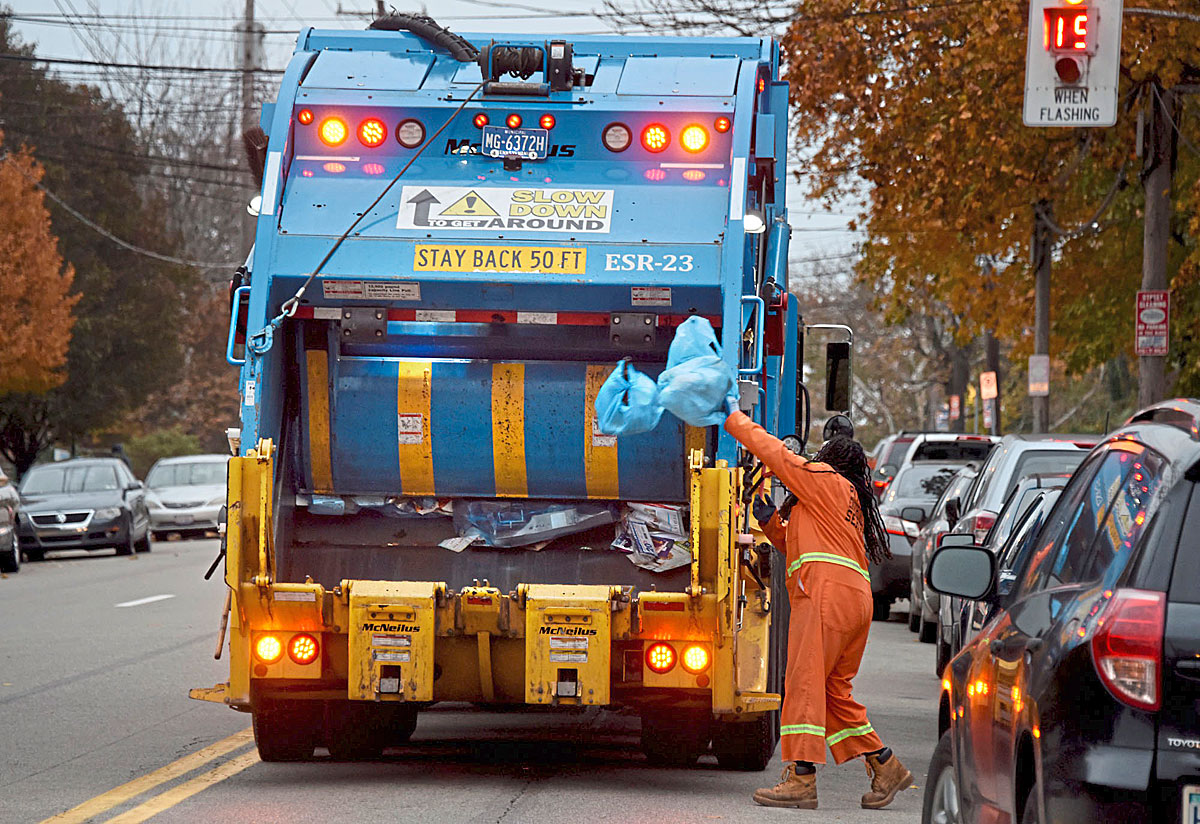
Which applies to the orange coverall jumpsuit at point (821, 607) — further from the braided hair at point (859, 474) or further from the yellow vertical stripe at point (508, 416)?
the yellow vertical stripe at point (508, 416)

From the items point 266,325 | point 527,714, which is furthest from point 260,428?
point 527,714

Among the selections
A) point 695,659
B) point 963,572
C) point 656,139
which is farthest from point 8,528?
point 963,572

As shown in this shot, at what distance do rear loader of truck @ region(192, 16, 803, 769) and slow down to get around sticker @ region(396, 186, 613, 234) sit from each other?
0.5 inches

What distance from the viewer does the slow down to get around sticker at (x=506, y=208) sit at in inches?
317

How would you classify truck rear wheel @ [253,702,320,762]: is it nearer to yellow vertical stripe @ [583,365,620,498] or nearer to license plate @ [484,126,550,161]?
yellow vertical stripe @ [583,365,620,498]

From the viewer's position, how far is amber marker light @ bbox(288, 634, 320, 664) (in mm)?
7734

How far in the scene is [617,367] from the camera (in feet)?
26.3

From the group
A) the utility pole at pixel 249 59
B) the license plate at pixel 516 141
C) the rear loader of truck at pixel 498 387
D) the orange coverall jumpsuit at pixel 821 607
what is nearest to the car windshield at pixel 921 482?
the rear loader of truck at pixel 498 387

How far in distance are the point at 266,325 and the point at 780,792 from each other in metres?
2.78

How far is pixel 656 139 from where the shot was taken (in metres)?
8.27

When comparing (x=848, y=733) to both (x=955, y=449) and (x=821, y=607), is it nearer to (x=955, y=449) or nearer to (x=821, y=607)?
(x=821, y=607)

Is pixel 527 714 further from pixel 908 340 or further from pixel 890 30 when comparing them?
pixel 908 340

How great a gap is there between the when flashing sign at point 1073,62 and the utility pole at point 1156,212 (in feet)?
14.8

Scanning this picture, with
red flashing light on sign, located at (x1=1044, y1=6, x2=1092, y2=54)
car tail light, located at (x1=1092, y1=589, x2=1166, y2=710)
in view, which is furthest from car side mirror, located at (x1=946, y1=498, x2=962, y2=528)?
car tail light, located at (x1=1092, y1=589, x2=1166, y2=710)
